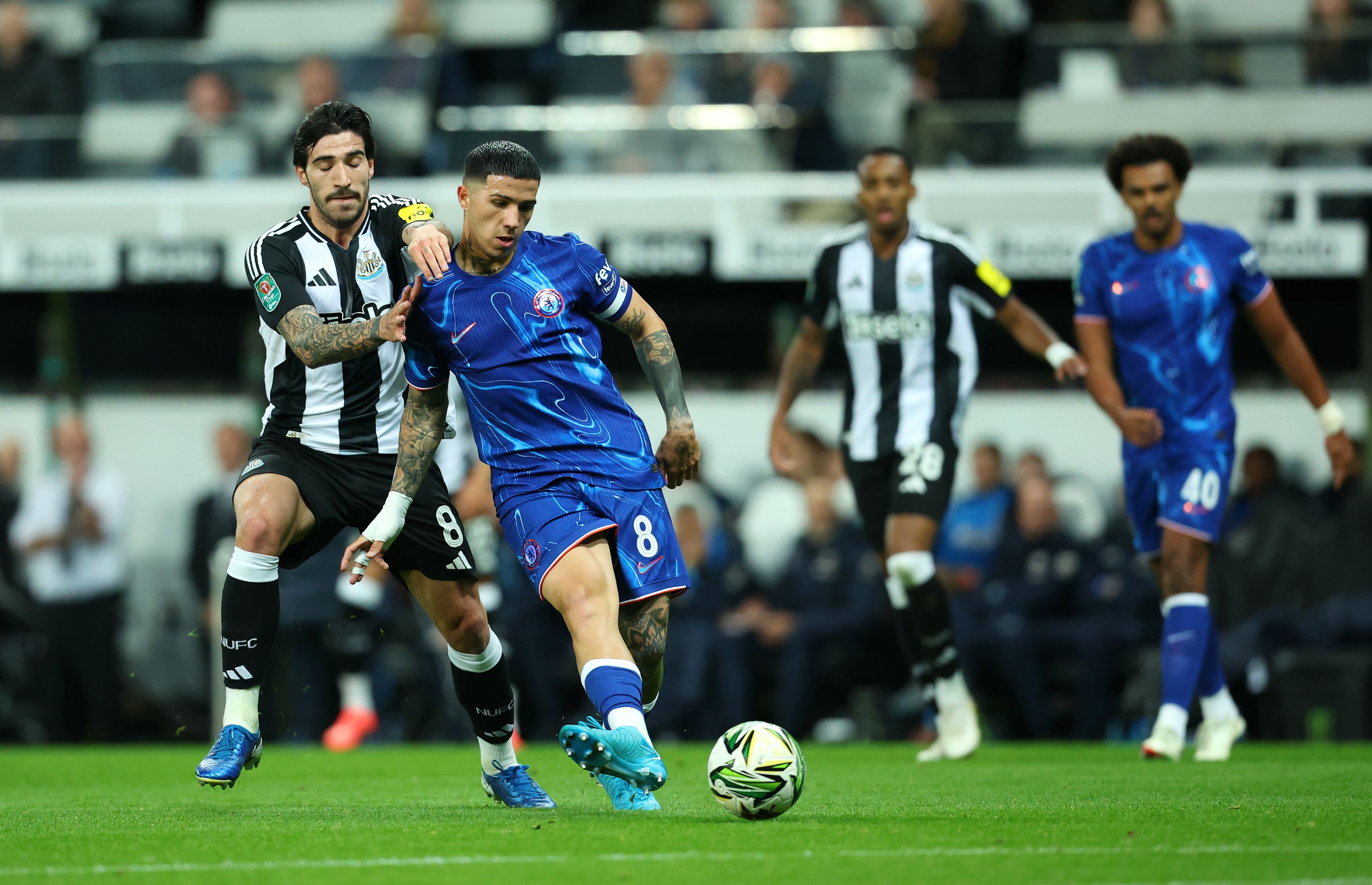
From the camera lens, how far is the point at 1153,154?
7699 mm

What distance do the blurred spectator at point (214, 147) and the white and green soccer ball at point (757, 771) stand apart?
898cm

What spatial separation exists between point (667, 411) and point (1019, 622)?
6030mm

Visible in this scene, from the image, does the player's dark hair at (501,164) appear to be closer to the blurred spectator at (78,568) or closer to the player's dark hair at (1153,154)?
the player's dark hair at (1153,154)

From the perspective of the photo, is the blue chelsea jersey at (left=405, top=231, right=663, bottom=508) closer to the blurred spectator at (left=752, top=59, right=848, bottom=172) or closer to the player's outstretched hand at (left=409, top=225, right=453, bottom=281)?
the player's outstretched hand at (left=409, top=225, right=453, bottom=281)

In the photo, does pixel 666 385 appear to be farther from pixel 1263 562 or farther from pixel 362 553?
pixel 1263 562

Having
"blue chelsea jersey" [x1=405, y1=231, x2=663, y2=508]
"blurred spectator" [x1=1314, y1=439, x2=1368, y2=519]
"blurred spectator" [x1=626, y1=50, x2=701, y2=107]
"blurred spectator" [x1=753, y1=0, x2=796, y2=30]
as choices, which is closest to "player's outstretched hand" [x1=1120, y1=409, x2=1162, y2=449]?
"blue chelsea jersey" [x1=405, y1=231, x2=663, y2=508]

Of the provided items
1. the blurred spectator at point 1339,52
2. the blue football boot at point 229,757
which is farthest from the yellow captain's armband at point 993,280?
the blurred spectator at point 1339,52

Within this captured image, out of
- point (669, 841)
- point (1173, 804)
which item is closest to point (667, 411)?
point (669, 841)

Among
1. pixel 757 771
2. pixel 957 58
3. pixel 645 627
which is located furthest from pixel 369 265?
pixel 957 58

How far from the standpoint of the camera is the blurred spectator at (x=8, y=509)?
1259cm

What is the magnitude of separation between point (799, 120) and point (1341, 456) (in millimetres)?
5787

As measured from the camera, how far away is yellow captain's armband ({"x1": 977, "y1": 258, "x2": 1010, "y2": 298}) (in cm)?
797

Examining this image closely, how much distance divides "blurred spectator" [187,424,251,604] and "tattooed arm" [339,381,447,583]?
698 centimetres

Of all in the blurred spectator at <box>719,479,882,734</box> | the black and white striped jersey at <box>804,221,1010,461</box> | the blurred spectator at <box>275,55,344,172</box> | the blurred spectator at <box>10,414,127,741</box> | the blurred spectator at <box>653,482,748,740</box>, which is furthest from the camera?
the blurred spectator at <box>275,55,344,172</box>
